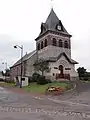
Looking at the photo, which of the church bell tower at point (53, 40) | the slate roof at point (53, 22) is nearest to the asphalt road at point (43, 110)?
the church bell tower at point (53, 40)

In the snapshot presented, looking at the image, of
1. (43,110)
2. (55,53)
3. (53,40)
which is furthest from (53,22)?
(43,110)

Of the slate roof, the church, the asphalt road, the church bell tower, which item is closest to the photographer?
the asphalt road

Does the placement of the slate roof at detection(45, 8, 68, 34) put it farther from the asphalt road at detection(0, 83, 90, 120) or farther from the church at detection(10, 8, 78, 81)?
the asphalt road at detection(0, 83, 90, 120)

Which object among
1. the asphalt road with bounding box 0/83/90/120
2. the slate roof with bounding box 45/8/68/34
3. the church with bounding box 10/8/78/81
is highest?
the slate roof with bounding box 45/8/68/34

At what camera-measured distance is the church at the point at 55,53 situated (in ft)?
162

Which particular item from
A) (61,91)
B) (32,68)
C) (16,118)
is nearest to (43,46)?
(32,68)

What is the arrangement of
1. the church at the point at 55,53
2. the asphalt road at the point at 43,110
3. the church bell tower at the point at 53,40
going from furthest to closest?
the church bell tower at the point at 53,40 → the church at the point at 55,53 → the asphalt road at the point at 43,110

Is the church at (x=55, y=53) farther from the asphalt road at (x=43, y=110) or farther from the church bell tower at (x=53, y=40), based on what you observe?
the asphalt road at (x=43, y=110)

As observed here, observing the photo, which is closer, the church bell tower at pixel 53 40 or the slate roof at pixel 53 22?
the church bell tower at pixel 53 40

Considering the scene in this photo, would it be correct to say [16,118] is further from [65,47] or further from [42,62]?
[65,47]

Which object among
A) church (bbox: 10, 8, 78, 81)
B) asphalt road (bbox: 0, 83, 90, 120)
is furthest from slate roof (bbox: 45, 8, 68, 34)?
asphalt road (bbox: 0, 83, 90, 120)

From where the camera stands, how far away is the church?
162 ft

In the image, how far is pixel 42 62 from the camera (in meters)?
47.4

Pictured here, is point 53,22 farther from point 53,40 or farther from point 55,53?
point 55,53
